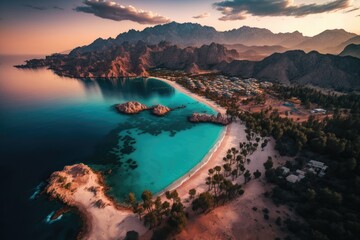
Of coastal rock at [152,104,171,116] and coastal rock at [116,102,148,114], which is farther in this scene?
coastal rock at [116,102,148,114]

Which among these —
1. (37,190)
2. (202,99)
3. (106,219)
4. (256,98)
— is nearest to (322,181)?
(106,219)

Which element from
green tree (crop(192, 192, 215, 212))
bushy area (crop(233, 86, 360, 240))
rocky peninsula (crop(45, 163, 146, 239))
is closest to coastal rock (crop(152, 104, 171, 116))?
bushy area (crop(233, 86, 360, 240))

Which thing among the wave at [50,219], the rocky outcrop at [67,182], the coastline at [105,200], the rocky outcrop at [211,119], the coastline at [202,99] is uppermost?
the rocky outcrop at [67,182]

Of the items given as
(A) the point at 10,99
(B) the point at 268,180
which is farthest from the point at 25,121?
(B) the point at 268,180

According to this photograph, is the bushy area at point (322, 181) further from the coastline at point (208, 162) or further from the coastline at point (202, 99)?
the coastline at point (202, 99)

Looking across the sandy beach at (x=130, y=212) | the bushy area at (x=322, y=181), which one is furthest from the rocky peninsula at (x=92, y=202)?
the bushy area at (x=322, y=181)

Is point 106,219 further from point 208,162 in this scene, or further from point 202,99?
point 202,99

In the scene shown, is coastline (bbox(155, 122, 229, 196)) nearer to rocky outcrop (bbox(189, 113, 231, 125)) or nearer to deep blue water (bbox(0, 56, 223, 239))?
deep blue water (bbox(0, 56, 223, 239))
